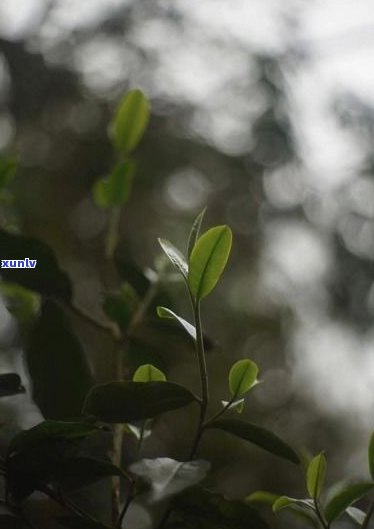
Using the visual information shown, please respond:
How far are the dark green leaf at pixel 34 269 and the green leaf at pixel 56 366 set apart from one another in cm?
3

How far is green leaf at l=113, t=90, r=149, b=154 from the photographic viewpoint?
0.73m

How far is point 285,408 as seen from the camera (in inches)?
58.0

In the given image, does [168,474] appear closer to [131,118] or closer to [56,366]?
[56,366]

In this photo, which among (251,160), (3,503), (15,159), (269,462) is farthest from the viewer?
(251,160)

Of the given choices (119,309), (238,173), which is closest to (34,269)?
(119,309)

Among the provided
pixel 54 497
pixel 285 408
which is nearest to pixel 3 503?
pixel 54 497

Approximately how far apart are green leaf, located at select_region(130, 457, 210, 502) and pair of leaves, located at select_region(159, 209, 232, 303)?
0.09 m

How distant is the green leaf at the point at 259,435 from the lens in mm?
404

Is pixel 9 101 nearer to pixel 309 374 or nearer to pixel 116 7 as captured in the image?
pixel 116 7

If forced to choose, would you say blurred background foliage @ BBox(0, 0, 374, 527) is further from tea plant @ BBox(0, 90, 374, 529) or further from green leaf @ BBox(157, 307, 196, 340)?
green leaf @ BBox(157, 307, 196, 340)

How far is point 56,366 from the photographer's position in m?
0.54

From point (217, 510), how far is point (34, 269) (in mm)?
251

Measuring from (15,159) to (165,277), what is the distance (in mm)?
167

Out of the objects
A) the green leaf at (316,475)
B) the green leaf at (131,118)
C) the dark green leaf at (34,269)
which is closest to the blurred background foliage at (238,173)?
the green leaf at (131,118)
